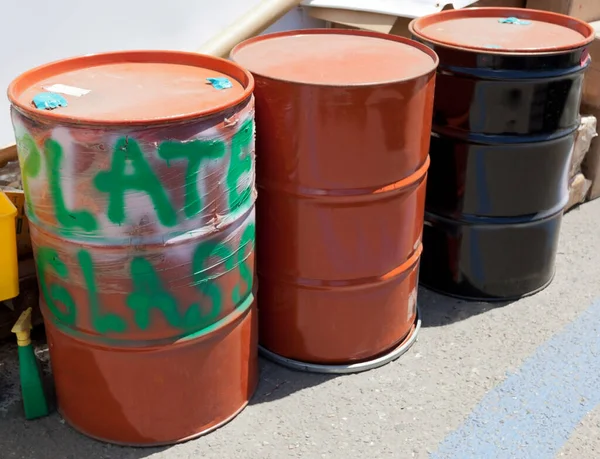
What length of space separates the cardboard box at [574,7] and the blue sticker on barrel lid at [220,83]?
2.94m

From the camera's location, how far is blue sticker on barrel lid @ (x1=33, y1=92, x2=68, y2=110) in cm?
247

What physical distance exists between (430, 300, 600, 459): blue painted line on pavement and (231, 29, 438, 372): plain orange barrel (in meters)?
0.53

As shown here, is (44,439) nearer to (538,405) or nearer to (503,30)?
(538,405)

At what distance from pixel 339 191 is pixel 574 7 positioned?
2740 millimetres

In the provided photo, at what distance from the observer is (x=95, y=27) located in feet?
11.6

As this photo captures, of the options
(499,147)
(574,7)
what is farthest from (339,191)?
(574,7)

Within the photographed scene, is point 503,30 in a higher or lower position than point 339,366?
higher

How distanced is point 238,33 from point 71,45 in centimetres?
86

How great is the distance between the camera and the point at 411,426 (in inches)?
119

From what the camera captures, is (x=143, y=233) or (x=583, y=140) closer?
(x=143, y=233)

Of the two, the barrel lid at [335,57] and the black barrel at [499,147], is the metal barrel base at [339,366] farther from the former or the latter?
the barrel lid at [335,57]

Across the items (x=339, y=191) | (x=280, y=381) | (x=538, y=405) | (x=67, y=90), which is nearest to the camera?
(x=67, y=90)

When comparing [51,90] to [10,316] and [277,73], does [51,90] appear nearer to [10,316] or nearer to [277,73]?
[277,73]

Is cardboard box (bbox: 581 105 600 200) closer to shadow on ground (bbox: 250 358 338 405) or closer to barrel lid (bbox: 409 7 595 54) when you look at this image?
barrel lid (bbox: 409 7 595 54)
